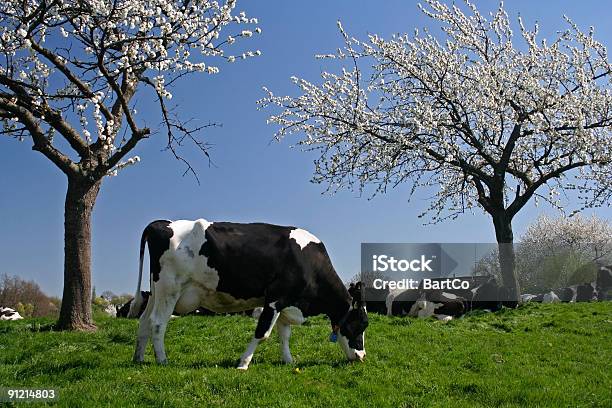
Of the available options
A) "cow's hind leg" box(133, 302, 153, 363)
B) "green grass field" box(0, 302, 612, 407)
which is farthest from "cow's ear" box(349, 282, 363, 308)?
"cow's hind leg" box(133, 302, 153, 363)

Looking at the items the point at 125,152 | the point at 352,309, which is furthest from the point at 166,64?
the point at 352,309

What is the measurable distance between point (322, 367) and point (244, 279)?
204 cm

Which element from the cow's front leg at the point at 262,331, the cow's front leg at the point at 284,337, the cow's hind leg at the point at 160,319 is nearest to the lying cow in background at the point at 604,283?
the cow's front leg at the point at 284,337

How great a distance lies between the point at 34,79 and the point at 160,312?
11.0 meters

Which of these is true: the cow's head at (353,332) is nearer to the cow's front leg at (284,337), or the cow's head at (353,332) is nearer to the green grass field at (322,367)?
the green grass field at (322,367)

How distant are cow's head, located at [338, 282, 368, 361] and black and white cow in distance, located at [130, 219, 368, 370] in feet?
0.06

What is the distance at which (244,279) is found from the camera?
10.5 metres

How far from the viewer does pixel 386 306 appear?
902 inches

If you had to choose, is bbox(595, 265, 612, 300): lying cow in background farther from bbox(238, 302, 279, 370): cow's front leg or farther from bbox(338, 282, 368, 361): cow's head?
bbox(238, 302, 279, 370): cow's front leg

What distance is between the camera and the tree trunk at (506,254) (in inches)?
923

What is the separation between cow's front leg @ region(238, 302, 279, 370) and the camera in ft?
33.8

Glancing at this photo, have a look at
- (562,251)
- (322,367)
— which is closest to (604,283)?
(562,251)

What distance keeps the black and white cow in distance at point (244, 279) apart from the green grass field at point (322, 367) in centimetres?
66

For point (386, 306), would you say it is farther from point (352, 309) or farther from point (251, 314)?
point (352, 309)
